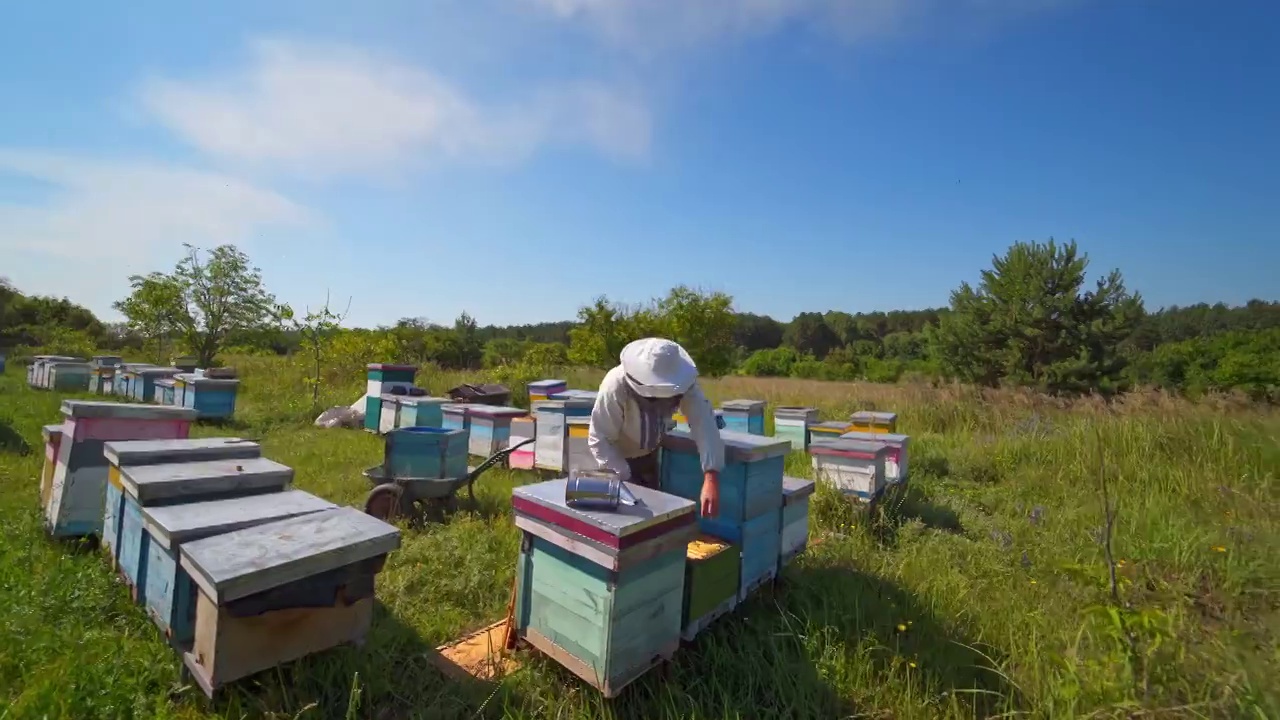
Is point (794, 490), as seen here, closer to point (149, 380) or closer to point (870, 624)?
point (870, 624)

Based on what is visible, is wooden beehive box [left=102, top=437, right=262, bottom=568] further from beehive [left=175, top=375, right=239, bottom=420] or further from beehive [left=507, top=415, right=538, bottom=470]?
beehive [left=175, top=375, right=239, bottom=420]

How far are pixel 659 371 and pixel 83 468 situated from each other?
3745 mm

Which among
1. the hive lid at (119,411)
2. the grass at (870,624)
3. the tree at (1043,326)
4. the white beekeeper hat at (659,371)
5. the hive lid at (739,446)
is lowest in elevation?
the grass at (870,624)

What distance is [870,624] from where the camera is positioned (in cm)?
305

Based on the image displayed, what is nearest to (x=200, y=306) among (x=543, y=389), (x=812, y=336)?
(x=543, y=389)

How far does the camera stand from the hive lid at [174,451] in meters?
2.83

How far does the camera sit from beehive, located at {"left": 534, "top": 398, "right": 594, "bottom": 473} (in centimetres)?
662

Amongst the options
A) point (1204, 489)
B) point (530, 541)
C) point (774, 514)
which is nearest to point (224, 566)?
point (530, 541)

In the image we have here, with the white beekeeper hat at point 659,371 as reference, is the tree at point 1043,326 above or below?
above

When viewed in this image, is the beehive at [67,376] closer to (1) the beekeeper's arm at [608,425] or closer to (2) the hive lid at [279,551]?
(2) the hive lid at [279,551]

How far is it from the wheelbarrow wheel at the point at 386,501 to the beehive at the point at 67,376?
494 inches

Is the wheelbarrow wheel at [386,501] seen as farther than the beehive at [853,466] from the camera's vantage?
No

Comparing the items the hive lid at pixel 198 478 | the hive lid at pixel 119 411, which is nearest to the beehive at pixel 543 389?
the hive lid at pixel 119 411

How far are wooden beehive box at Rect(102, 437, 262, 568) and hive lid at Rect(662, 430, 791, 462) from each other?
2508mm
